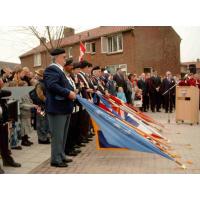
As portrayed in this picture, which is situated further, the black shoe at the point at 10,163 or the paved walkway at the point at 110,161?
the black shoe at the point at 10,163

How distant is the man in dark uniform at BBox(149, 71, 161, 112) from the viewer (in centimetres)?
1948

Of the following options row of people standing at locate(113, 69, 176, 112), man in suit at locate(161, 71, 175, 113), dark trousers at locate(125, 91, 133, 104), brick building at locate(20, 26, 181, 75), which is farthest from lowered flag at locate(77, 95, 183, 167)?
brick building at locate(20, 26, 181, 75)

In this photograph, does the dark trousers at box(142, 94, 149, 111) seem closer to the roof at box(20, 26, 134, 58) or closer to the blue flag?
the roof at box(20, 26, 134, 58)

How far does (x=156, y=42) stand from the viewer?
3136 cm

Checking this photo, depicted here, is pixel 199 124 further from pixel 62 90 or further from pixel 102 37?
pixel 102 37

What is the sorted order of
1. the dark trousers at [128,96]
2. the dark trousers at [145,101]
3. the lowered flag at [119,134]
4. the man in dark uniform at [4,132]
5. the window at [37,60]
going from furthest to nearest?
the window at [37,60] < the dark trousers at [145,101] < the dark trousers at [128,96] < the lowered flag at [119,134] < the man in dark uniform at [4,132]

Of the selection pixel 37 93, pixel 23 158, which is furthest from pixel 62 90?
pixel 37 93

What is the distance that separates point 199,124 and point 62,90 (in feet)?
26.0

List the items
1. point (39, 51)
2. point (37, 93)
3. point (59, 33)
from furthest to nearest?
1. point (39, 51)
2. point (59, 33)
3. point (37, 93)

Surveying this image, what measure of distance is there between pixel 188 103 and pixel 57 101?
7340 mm

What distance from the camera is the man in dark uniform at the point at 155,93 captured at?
1948cm

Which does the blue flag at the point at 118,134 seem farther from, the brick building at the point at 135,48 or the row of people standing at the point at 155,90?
the brick building at the point at 135,48

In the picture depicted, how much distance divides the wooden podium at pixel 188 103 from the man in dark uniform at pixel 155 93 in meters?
5.92

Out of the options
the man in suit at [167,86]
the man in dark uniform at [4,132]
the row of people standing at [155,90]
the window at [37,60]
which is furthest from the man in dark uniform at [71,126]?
the window at [37,60]
